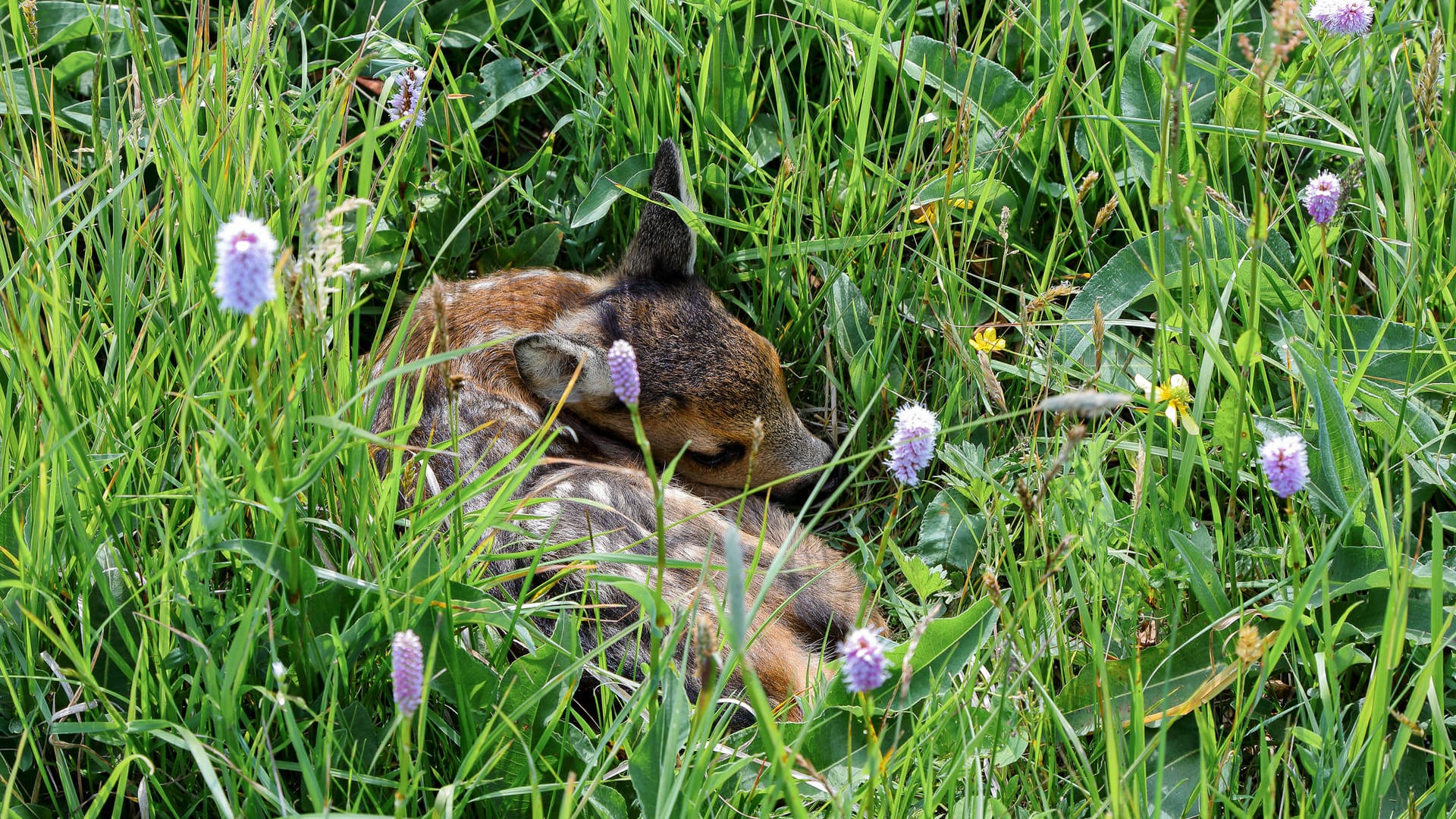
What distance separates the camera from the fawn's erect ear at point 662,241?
379 centimetres

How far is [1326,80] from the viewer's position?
12.3 ft

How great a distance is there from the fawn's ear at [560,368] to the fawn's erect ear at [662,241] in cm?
34

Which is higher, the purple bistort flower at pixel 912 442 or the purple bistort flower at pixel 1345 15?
the purple bistort flower at pixel 1345 15

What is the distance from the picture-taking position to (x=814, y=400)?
4.26 m

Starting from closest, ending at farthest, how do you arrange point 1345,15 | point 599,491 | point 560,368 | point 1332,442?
point 1332,442, point 1345,15, point 599,491, point 560,368

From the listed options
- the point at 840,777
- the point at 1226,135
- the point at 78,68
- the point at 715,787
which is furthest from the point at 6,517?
the point at 1226,135

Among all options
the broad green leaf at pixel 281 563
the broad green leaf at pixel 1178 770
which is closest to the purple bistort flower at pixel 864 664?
the broad green leaf at pixel 281 563

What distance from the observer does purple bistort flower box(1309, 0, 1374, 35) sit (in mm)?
3072

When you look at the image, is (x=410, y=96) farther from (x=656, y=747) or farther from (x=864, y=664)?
(x=864, y=664)

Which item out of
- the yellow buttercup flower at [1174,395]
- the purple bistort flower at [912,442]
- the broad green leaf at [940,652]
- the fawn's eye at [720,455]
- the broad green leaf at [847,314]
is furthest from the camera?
the fawn's eye at [720,455]

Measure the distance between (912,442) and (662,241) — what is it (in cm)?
181

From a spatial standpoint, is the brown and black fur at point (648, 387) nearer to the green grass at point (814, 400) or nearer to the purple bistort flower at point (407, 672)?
the green grass at point (814, 400)

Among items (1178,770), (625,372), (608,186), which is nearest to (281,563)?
(625,372)

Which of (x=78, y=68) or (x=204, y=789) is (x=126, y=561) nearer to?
(x=204, y=789)
